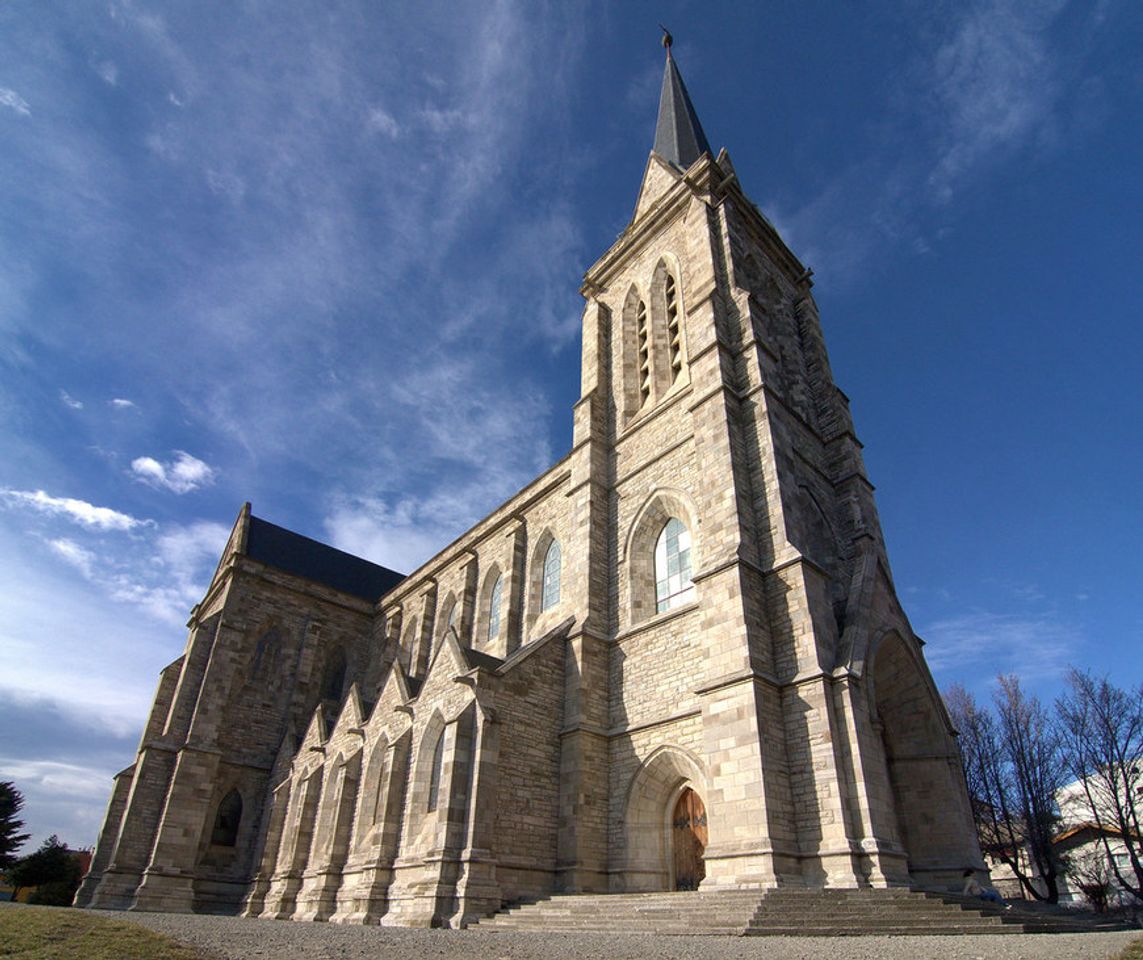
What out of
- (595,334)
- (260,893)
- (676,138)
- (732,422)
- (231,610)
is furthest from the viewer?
(676,138)

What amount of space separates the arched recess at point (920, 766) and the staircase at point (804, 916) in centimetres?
333

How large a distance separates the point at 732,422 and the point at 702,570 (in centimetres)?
380

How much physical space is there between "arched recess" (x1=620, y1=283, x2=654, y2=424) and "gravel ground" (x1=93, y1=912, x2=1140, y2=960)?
14.2 meters

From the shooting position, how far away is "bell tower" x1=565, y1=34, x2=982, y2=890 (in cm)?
1153

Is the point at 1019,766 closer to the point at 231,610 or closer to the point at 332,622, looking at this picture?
the point at 332,622

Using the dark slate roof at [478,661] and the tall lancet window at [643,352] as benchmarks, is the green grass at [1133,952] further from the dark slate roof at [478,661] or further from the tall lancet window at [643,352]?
the tall lancet window at [643,352]

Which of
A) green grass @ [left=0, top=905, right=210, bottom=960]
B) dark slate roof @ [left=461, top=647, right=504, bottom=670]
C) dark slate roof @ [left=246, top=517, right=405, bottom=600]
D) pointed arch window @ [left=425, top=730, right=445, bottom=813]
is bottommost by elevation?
green grass @ [left=0, top=905, right=210, bottom=960]

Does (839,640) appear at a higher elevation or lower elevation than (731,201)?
lower

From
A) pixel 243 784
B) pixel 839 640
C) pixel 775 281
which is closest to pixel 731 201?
pixel 775 281

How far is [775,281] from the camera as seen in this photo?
23219 millimetres

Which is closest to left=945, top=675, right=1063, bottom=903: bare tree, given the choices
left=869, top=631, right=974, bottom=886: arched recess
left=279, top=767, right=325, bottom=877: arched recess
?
left=869, top=631, right=974, bottom=886: arched recess

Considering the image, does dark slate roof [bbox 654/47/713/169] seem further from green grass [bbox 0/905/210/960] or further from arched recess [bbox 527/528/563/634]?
green grass [bbox 0/905/210/960]

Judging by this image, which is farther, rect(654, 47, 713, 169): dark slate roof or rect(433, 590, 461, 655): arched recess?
rect(654, 47, 713, 169): dark slate roof

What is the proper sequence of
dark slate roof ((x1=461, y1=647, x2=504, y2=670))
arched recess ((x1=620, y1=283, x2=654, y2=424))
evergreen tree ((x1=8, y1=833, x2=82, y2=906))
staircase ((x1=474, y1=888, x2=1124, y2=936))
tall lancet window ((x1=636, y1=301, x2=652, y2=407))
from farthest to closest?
evergreen tree ((x1=8, y1=833, x2=82, y2=906)), tall lancet window ((x1=636, y1=301, x2=652, y2=407)), arched recess ((x1=620, y1=283, x2=654, y2=424)), dark slate roof ((x1=461, y1=647, x2=504, y2=670)), staircase ((x1=474, y1=888, x2=1124, y2=936))
